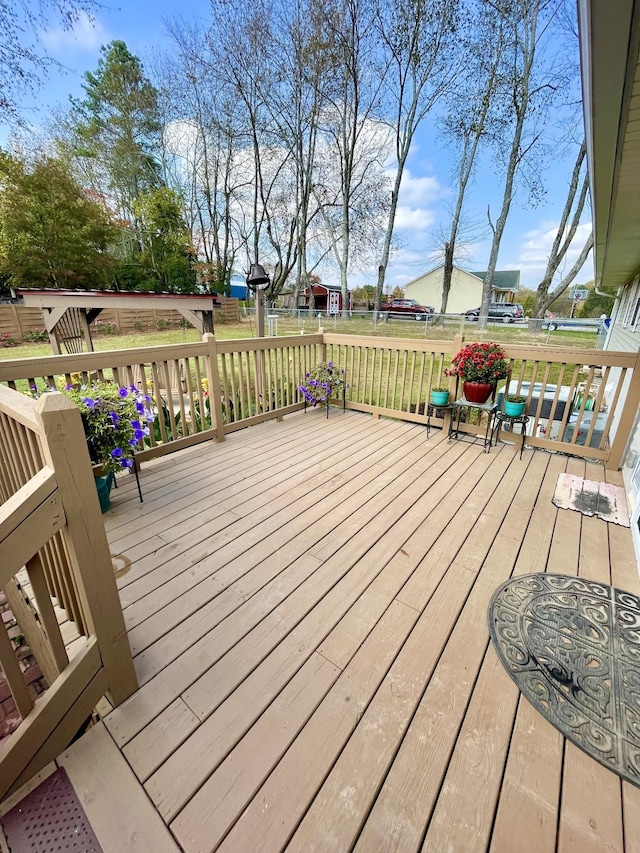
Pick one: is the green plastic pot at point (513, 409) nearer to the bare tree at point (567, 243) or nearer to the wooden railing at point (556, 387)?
the wooden railing at point (556, 387)

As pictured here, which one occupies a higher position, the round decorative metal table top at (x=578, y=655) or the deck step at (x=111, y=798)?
the deck step at (x=111, y=798)

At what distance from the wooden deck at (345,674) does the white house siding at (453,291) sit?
92.2ft

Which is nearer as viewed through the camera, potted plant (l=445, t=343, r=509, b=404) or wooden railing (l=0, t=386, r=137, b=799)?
wooden railing (l=0, t=386, r=137, b=799)

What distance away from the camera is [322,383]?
444cm

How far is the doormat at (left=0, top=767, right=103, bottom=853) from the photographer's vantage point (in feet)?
3.07

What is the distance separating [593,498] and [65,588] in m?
3.30

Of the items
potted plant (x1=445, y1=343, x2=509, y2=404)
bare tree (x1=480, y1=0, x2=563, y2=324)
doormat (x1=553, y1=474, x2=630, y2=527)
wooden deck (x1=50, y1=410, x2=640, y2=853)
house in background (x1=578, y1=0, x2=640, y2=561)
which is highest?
bare tree (x1=480, y1=0, x2=563, y2=324)

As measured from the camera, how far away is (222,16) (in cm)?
1052

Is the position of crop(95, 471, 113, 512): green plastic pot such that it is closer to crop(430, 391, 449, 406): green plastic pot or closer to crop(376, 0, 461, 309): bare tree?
crop(430, 391, 449, 406): green plastic pot

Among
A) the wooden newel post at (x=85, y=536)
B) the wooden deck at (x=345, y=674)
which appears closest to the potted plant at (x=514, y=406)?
the wooden deck at (x=345, y=674)

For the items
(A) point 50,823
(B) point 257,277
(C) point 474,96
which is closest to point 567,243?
(C) point 474,96

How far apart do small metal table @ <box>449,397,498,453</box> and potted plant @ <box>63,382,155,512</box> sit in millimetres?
2916

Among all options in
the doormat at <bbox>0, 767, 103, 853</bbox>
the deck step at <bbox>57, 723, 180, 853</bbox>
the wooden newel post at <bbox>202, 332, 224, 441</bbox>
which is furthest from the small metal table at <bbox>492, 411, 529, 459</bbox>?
the doormat at <bbox>0, 767, 103, 853</bbox>

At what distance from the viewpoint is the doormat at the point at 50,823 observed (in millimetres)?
935
